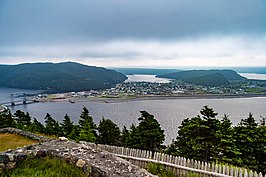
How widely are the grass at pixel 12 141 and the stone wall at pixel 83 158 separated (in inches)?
157

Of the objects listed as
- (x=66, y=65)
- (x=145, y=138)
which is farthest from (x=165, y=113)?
(x=66, y=65)

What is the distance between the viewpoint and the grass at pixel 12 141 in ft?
31.2

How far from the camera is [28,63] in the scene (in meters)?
162

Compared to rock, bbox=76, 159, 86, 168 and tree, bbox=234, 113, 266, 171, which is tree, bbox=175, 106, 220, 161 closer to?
tree, bbox=234, 113, 266, 171

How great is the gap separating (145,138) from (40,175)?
1095cm

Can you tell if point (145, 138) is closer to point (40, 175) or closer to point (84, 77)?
point (40, 175)

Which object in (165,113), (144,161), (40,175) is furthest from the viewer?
(165,113)

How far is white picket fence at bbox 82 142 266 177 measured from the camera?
551cm

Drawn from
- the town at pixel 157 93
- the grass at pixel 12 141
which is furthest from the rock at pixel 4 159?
the town at pixel 157 93

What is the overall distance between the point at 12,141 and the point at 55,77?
A: 12303 cm

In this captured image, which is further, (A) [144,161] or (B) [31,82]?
(B) [31,82]

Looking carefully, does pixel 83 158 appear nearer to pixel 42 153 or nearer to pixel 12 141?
pixel 42 153

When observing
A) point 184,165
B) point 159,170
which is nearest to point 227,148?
point 184,165

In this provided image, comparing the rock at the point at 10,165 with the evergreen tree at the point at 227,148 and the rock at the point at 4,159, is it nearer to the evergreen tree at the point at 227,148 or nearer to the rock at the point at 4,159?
the rock at the point at 4,159
